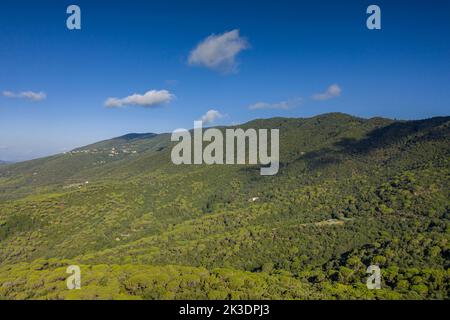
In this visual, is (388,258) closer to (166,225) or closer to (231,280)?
(231,280)

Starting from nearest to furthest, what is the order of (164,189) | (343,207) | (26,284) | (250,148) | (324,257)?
(26,284), (324,257), (343,207), (164,189), (250,148)

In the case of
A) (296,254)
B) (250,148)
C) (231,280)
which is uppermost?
(250,148)

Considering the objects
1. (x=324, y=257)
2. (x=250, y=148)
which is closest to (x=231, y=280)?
(x=324, y=257)

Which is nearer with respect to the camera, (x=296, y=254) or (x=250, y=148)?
(x=296, y=254)

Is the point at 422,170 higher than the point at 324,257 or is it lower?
higher

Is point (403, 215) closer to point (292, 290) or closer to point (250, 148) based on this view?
point (292, 290)

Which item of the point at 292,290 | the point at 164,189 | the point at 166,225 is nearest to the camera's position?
the point at 292,290
